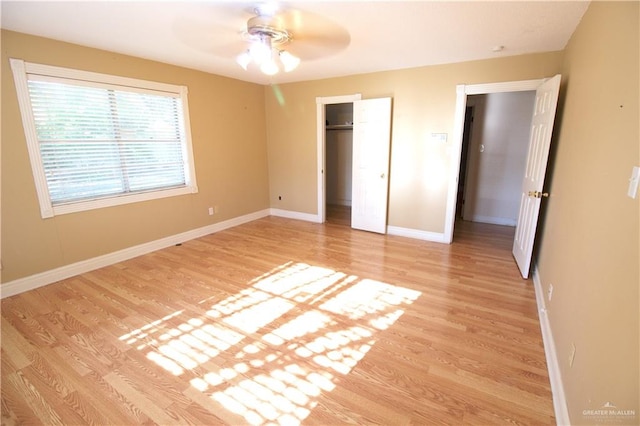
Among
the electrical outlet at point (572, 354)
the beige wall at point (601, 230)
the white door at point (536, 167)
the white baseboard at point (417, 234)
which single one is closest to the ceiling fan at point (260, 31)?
the beige wall at point (601, 230)

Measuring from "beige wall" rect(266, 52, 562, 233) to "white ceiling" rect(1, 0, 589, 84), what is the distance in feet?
0.71

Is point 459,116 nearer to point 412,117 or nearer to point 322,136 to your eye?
point 412,117

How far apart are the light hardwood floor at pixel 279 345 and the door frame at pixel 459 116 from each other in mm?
766

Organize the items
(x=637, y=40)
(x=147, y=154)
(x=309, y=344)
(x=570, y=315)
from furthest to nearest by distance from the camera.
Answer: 1. (x=147, y=154)
2. (x=309, y=344)
3. (x=570, y=315)
4. (x=637, y=40)

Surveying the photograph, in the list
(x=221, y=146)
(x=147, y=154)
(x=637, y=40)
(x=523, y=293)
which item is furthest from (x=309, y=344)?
(x=221, y=146)

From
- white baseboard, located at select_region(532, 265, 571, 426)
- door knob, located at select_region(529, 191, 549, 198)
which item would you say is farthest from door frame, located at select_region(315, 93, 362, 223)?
Answer: white baseboard, located at select_region(532, 265, 571, 426)

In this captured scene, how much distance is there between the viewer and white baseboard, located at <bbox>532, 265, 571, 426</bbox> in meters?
1.51

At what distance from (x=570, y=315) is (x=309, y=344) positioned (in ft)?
5.47

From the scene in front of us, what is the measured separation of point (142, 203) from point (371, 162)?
3.32 metres

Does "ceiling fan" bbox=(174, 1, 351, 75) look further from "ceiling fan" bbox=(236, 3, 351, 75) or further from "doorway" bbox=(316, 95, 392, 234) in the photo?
"doorway" bbox=(316, 95, 392, 234)

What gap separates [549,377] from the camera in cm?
181

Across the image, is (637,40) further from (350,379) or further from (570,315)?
(350,379)

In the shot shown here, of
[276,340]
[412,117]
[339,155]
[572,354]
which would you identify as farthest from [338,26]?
[339,155]

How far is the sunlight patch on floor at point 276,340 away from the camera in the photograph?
1730 mm
